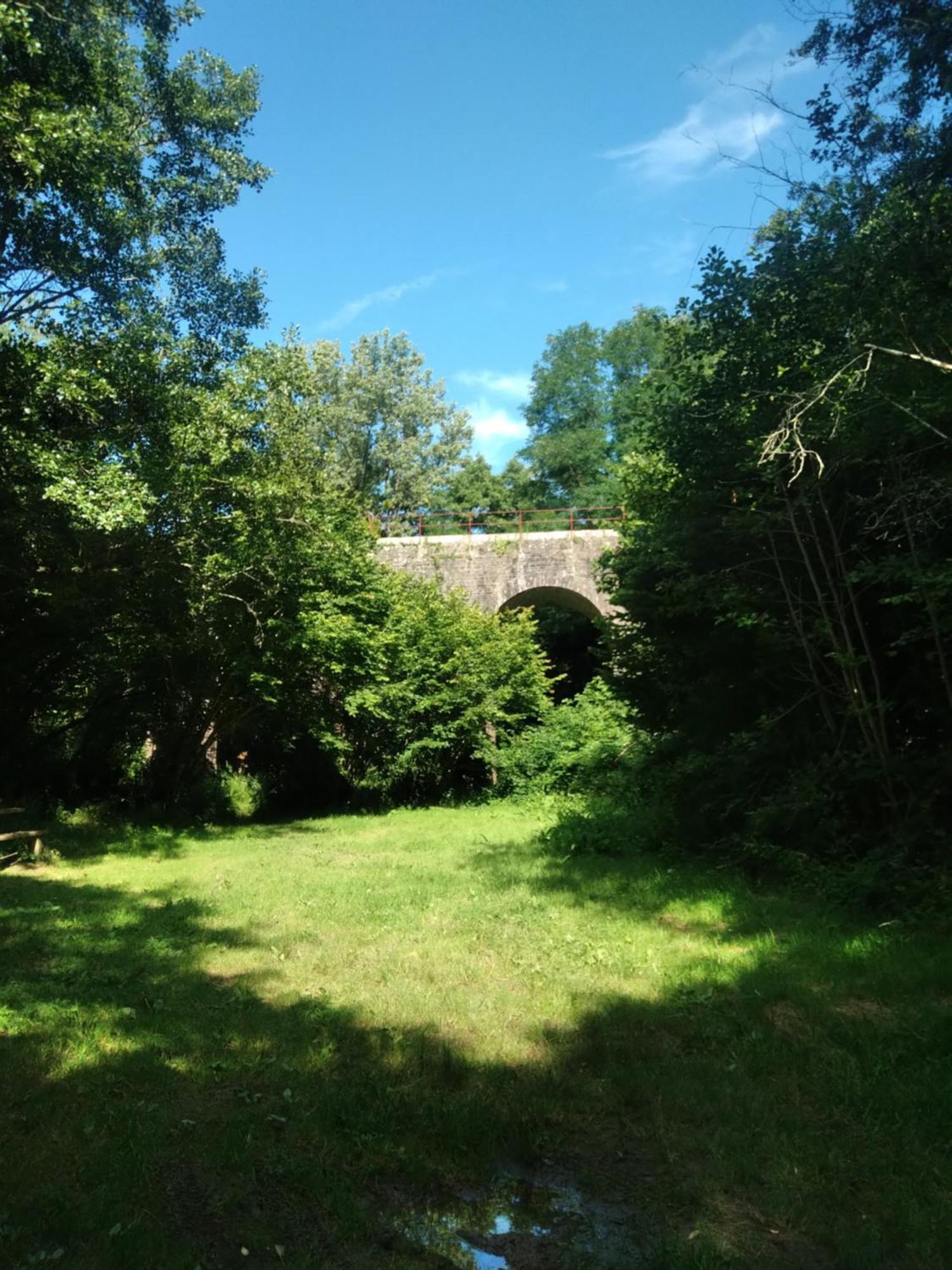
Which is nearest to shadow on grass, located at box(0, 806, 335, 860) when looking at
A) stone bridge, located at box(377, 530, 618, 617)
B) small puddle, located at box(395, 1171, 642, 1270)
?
stone bridge, located at box(377, 530, 618, 617)

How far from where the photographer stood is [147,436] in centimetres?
1155

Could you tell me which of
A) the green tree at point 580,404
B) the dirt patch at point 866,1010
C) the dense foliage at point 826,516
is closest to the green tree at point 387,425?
the green tree at point 580,404

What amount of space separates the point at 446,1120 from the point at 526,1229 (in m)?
0.71

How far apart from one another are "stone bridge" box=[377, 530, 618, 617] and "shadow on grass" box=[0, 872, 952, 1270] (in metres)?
18.2

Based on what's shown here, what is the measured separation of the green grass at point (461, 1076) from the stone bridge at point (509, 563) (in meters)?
16.2

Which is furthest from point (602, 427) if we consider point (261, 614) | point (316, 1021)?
point (316, 1021)

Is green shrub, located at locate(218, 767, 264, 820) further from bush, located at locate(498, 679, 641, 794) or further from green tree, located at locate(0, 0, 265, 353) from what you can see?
green tree, located at locate(0, 0, 265, 353)

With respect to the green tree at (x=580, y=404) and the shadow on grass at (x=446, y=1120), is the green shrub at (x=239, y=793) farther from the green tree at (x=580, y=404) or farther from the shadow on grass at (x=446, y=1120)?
the green tree at (x=580, y=404)

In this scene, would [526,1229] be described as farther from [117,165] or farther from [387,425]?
[387,425]

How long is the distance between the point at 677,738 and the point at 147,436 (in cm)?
790

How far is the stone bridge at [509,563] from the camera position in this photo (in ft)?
76.5

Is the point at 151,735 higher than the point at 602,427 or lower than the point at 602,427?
lower

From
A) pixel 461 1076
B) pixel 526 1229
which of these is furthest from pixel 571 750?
pixel 526 1229

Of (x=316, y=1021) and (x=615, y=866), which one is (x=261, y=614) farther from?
(x=316, y=1021)
